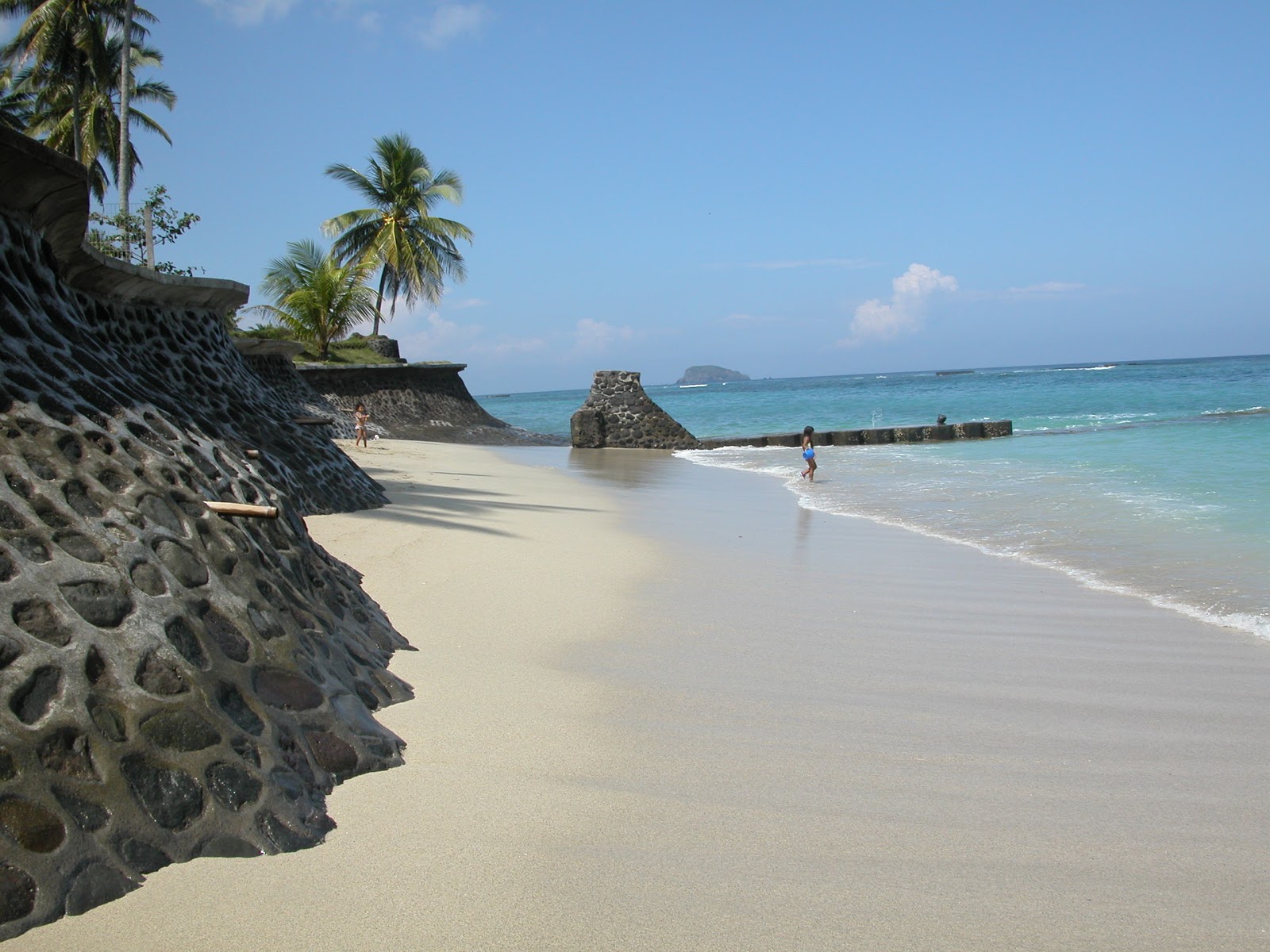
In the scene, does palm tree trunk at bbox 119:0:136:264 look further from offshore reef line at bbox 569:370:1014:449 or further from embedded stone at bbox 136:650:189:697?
embedded stone at bbox 136:650:189:697

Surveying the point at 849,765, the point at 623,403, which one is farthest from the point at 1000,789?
the point at 623,403

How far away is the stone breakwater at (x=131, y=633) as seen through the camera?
8.77 feet

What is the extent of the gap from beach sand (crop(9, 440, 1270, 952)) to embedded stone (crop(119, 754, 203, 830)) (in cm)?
15

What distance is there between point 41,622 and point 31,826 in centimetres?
64

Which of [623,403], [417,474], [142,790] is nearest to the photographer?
[142,790]

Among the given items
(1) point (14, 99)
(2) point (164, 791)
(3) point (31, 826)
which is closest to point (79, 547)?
(2) point (164, 791)

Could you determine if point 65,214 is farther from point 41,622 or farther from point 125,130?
point 125,130

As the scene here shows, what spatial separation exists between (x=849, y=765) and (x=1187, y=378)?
76.8 m

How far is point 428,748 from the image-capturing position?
3.68 meters

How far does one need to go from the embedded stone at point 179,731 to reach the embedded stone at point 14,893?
1.66 feet

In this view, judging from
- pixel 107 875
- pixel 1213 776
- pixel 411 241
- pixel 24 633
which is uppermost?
pixel 411 241

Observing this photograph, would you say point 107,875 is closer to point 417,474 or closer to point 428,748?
point 428,748

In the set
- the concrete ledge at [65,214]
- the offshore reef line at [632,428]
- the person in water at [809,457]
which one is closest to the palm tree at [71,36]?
the offshore reef line at [632,428]

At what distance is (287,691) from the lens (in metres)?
3.41
